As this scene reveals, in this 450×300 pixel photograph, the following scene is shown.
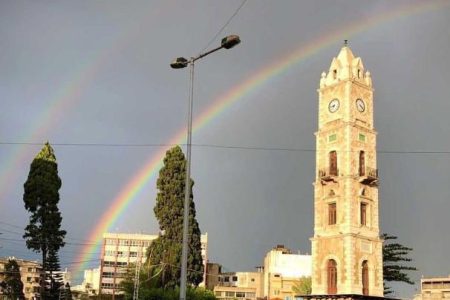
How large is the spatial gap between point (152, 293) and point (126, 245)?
Result: 84.1m

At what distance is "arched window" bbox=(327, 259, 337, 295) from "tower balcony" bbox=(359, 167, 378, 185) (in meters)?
8.42

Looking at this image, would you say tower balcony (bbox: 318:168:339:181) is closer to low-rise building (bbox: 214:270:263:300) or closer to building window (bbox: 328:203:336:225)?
building window (bbox: 328:203:336:225)

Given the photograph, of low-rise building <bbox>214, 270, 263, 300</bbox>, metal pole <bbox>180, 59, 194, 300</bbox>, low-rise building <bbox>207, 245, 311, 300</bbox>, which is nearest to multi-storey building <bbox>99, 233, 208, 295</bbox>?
low-rise building <bbox>214, 270, 263, 300</bbox>

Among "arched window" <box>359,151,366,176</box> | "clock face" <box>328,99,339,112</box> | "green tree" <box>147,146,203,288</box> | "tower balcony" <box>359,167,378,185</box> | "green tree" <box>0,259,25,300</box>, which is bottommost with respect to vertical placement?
"green tree" <box>0,259,25,300</box>

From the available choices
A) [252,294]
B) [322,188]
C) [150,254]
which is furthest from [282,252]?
[150,254]

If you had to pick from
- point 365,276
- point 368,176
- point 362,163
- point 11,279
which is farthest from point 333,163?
point 11,279

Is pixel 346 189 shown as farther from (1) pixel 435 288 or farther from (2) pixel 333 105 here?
(1) pixel 435 288

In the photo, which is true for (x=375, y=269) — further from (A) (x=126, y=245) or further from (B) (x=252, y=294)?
(A) (x=126, y=245)

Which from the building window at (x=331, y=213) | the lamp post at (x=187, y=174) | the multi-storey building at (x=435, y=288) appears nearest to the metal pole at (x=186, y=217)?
the lamp post at (x=187, y=174)

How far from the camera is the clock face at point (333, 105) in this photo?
58.5 metres

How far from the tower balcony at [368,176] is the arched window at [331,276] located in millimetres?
8424

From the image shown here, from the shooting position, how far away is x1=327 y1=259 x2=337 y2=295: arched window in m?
54.1

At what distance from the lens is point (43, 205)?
5066cm

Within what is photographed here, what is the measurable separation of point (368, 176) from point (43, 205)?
1197 inches
